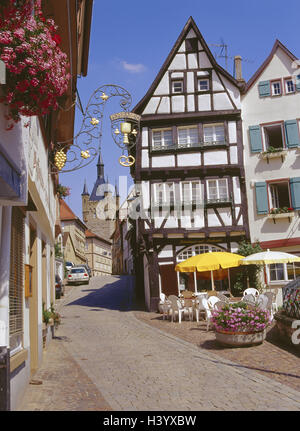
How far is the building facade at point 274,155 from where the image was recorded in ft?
64.2

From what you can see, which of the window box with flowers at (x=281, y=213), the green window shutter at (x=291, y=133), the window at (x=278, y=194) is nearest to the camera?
the window box with flowers at (x=281, y=213)

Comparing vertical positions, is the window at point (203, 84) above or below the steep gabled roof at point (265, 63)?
below

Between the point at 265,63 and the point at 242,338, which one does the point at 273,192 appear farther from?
the point at 242,338

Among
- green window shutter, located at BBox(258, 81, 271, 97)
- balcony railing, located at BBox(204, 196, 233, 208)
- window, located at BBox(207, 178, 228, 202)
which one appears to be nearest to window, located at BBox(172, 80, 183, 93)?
green window shutter, located at BBox(258, 81, 271, 97)

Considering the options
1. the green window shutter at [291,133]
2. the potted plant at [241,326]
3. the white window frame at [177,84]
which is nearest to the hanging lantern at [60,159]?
the potted plant at [241,326]

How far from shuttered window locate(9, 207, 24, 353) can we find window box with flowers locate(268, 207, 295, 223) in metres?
14.4

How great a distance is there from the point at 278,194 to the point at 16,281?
17.4 metres

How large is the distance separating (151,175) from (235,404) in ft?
49.0

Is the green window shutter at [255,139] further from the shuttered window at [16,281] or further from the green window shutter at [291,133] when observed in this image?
the shuttered window at [16,281]

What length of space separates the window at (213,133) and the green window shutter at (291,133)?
276 centimetres

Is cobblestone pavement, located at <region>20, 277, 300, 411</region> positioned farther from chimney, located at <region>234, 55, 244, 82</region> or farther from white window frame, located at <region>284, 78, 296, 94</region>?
chimney, located at <region>234, 55, 244, 82</region>

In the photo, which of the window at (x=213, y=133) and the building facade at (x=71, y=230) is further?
the building facade at (x=71, y=230)

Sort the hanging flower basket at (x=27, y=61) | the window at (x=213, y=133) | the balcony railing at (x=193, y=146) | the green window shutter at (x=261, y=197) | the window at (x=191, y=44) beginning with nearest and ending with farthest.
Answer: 1. the hanging flower basket at (x=27, y=61)
2. the green window shutter at (x=261, y=197)
3. the balcony railing at (x=193, y=146)
4. the window at (x=213, y=133)
5. the window at (x=191, y=44)
